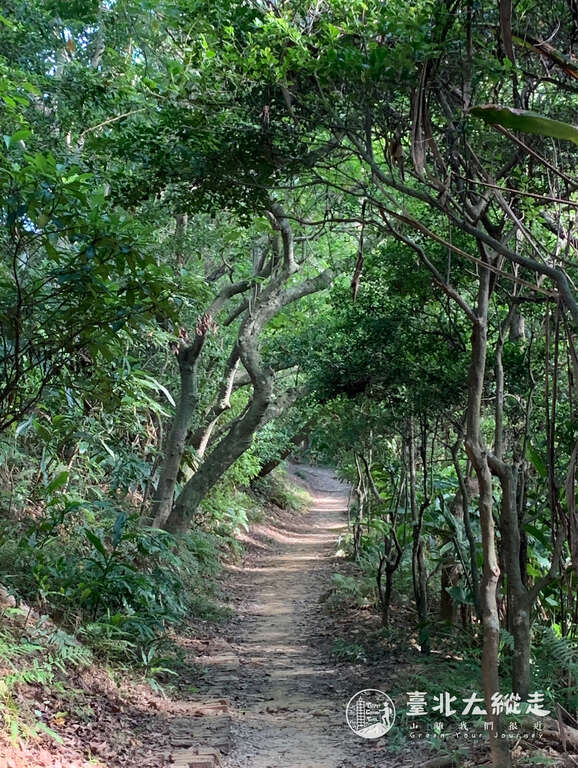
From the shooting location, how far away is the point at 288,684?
6875mm

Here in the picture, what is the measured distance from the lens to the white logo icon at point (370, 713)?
5473 millimetres

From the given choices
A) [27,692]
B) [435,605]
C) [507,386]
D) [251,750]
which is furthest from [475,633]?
[27,692]

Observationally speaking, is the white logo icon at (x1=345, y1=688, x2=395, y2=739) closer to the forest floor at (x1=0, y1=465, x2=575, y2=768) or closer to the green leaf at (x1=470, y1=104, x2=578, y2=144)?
the forest floor at (x1=0, y1=465, x2=575, y2=768)

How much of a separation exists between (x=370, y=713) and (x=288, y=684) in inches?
52.9

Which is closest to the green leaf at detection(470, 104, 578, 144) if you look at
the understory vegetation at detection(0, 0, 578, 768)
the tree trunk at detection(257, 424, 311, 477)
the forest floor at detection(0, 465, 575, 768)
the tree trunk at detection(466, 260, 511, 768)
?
the understory vegetation at detection(0, 0, 578, 768)

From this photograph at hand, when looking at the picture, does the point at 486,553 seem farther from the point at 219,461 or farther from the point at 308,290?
the point at 308,290

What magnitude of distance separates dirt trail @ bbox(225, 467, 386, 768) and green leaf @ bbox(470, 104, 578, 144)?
438 centimetres

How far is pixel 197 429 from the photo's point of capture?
13.5m

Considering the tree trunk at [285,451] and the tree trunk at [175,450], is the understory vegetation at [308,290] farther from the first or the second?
the tree trunk at [285,451]

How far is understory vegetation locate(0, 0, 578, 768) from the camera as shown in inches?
158

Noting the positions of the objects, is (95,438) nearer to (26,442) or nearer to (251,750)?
(26,442)

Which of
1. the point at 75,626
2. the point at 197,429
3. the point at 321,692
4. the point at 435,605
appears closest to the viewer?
the point at 75,626

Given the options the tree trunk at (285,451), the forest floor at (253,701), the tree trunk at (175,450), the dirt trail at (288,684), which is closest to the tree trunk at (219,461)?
the tree trunk at (175,450)

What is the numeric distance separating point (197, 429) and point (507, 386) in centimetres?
785
